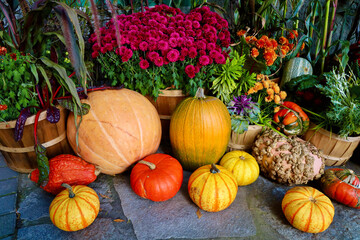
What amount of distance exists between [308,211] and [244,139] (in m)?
0.92

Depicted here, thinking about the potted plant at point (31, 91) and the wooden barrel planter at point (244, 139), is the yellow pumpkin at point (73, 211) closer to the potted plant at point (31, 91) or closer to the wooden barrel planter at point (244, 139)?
the potted plant at point (31, 91)

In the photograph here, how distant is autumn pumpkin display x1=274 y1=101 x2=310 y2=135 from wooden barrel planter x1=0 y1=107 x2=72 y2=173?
213 cm

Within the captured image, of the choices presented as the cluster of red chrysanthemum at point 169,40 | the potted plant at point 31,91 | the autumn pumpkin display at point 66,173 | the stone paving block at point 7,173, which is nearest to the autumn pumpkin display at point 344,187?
the cluster of red chrysanthemum at point 169,40

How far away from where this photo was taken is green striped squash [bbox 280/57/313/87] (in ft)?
9.40

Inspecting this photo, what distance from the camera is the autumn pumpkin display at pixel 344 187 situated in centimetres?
184

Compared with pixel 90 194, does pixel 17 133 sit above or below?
above

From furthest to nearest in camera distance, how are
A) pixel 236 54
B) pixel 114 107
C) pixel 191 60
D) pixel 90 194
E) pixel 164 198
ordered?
pixel 236 54 → pixel 191 60 → pixel 114 107 → pixel 164 198 → pixel 90 194

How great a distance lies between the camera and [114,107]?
6.59 feet

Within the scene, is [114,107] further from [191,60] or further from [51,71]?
[191,60]

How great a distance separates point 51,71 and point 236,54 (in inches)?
71.4

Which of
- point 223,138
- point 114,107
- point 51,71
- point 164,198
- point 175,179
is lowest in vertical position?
point 164,198

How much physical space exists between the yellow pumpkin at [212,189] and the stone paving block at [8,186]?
5.26 feet

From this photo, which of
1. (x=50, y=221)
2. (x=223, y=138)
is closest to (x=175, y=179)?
(x=223, y=138)

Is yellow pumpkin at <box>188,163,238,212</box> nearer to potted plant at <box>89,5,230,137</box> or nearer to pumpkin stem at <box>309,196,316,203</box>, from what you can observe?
pumpkin stem at <box>309,196,316,203</box>
